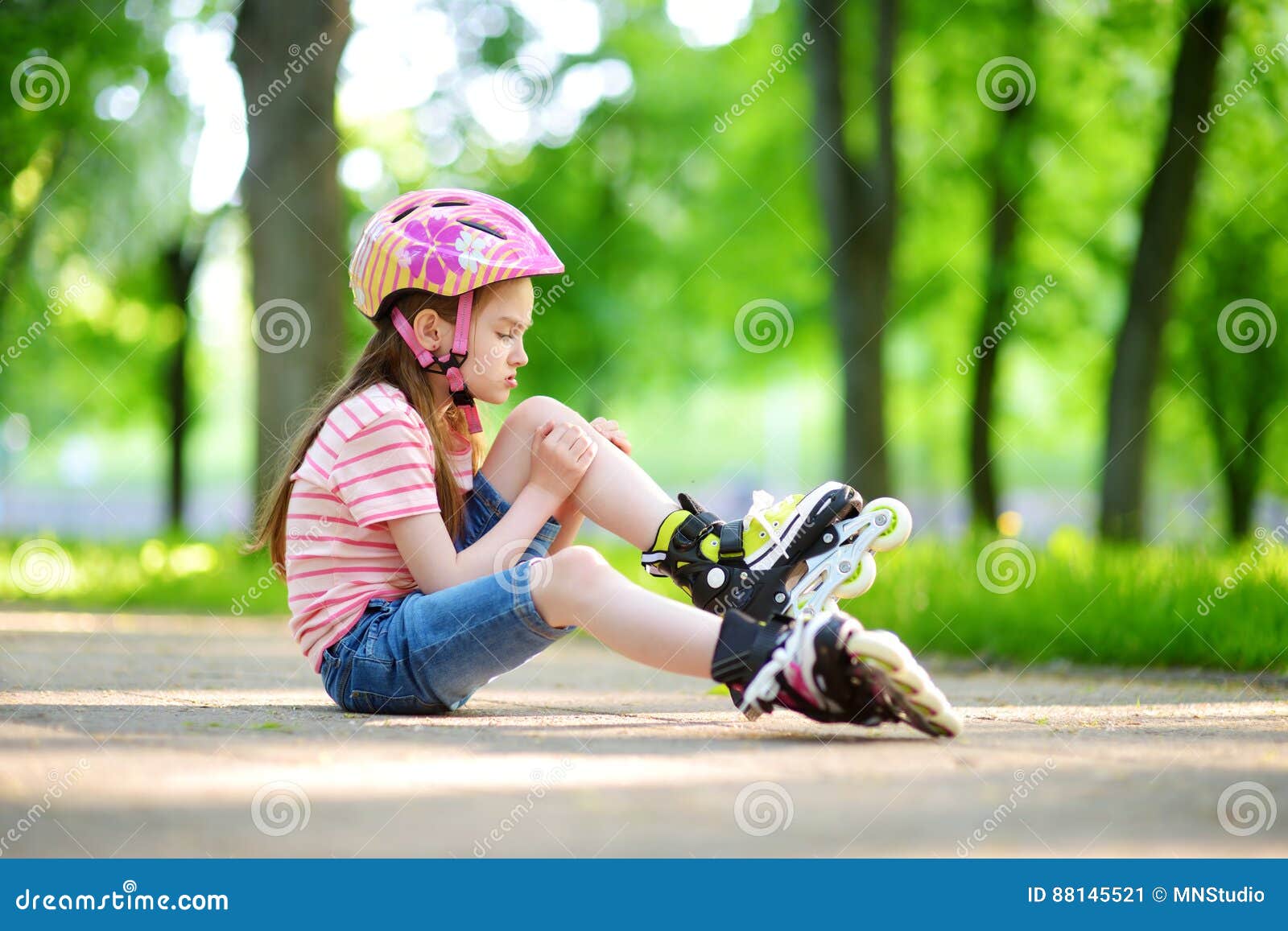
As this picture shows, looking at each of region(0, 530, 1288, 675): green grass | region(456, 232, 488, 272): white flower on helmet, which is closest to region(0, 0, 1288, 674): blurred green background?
region(0, 530, 1288, 675): green grass

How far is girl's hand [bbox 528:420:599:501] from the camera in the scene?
320 cm

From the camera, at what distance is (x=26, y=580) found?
923cm

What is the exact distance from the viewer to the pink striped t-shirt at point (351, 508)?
3.05 metres

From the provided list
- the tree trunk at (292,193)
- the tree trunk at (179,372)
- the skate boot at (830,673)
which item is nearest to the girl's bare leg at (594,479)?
the skate boot at (830,673)

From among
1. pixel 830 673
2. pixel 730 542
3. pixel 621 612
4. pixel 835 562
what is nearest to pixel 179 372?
pixel 730 542

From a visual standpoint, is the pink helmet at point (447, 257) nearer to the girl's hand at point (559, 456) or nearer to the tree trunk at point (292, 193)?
the girl's hand at point (559, 456)

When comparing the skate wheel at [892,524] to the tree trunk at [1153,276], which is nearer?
the skate wheel at [892,524]

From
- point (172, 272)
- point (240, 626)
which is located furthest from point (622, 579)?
point (172, 272)

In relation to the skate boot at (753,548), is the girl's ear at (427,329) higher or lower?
higher

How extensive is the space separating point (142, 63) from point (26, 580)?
429 centimetres

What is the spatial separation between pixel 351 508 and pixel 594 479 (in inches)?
24.9

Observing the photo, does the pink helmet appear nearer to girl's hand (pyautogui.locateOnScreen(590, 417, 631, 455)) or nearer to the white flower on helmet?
the white flower on helmet

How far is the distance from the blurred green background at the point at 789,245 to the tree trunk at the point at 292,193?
2 cm

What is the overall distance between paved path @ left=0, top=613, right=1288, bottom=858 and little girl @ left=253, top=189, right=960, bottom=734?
17cm
